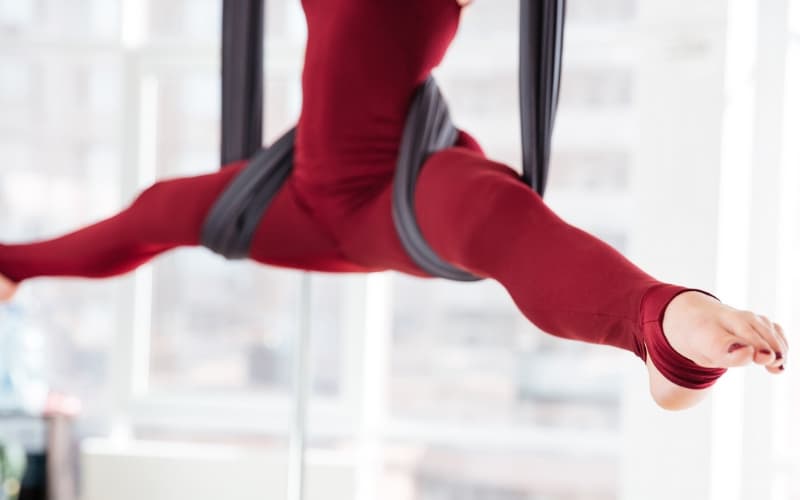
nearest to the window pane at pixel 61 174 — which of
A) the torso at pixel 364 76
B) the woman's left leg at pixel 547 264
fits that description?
the torso at pixel 364 76

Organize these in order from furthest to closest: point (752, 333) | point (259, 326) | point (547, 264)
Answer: point (259, 326)
point (547, 264)
point (752, 333)

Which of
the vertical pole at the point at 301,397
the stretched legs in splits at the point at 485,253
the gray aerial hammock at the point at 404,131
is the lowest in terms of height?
the vertical pole at the point at 301,397

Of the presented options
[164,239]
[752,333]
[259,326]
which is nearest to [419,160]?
[164,239]

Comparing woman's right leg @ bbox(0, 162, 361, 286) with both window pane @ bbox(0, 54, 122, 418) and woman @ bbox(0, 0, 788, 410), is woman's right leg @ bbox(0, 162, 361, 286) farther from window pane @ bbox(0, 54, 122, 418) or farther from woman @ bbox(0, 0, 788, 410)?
window pane @ bbox(0, 54, 122, 418)

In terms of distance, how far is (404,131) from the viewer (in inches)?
47.3

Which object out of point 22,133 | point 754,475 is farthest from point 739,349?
point 22,133

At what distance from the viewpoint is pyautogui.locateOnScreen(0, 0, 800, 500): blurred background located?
3051 millimetres

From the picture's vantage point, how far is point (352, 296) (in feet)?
10.3

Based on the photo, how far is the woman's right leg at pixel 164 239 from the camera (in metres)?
1.29

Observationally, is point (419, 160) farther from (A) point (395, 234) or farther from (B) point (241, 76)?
(B) point (241, 76)

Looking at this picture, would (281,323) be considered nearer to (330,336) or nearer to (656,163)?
(330,336)

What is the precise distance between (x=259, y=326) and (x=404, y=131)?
2263 millimetres

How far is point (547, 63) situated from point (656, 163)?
125 centimetres

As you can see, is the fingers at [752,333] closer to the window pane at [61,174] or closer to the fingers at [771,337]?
the fingers at [771,337]
